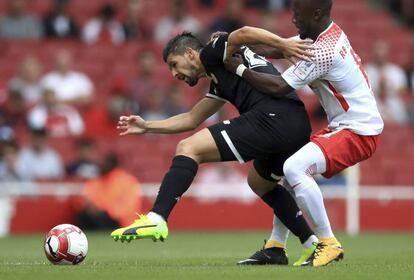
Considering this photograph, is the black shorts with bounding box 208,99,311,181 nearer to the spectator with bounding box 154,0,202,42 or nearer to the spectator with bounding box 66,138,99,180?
the spectator with bounding box 66,138,99,180

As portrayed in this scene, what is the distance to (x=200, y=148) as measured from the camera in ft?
31.8

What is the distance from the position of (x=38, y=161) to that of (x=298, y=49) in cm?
914

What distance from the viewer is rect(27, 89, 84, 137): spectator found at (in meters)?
18.6

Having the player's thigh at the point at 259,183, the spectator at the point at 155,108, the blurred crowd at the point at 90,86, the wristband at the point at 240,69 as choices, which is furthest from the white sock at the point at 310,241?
the spectator at the point at 155,108

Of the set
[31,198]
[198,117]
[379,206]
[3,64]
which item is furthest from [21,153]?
[198,117]

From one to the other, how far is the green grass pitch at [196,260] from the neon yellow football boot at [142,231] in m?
0.27

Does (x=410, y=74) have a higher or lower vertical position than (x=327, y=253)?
higher

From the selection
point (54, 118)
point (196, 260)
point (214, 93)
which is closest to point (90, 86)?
point (54, 118)

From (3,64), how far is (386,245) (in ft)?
29.1

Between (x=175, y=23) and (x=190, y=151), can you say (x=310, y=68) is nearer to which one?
(x=190, y=151)

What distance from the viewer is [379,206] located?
60.3ft

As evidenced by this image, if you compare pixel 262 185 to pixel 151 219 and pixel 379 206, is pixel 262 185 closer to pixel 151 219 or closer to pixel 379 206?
pixel 151 219

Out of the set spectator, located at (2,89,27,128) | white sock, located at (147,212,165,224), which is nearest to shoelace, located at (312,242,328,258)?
white sock, located at (147,212,165,224)

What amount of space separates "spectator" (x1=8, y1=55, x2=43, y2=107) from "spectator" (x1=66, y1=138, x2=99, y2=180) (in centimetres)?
164
